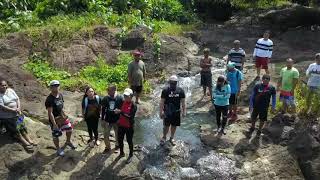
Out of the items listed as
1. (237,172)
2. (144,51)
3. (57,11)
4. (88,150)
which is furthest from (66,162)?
(57,11)

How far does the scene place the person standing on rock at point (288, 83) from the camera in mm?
12938

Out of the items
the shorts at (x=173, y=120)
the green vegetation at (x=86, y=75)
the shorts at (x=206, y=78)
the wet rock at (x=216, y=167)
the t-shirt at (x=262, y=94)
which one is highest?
the t-shirt at (x=262, y=94)

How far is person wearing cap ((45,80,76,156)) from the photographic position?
35.6 ft

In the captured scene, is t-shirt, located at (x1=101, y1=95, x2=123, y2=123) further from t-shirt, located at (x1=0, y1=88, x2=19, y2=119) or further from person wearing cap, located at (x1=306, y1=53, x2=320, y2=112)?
person wearing cap, located at (x1=306, y1=53, x2=320, y2=112)

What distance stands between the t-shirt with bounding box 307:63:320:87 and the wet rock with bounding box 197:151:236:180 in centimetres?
368

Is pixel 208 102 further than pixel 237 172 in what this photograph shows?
Yes

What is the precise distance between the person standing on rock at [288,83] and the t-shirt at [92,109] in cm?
542

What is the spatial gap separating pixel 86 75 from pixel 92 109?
7.33 m

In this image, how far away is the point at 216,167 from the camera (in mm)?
11828

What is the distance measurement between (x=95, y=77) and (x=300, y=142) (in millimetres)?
9011

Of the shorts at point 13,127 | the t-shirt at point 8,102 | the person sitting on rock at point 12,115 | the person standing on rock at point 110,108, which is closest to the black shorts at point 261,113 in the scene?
the person standing on rock at point 110,108

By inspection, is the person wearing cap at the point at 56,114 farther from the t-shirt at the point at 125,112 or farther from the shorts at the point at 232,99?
the shorts at the point at 232,99

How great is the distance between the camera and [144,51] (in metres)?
20.3

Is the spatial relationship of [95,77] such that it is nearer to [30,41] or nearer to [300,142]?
[30,41]
